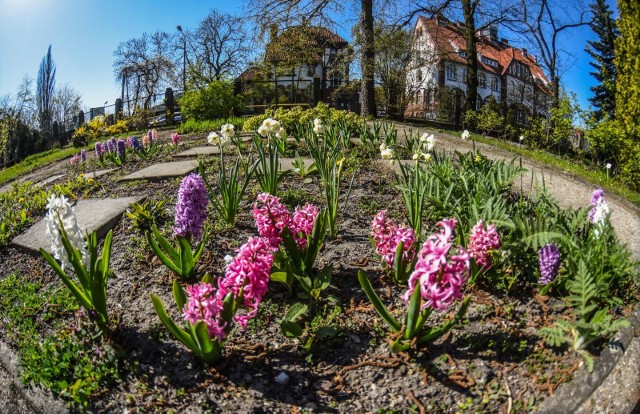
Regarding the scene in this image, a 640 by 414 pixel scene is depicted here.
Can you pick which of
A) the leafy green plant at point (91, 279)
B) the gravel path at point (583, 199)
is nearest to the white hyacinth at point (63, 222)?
the leafy green plant at point (91, 279)

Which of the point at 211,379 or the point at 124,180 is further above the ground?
the point at 124,180

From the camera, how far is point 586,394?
158 cm

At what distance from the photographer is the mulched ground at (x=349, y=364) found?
66.1 inches

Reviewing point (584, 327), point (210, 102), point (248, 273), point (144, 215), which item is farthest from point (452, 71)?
point (248, 273)

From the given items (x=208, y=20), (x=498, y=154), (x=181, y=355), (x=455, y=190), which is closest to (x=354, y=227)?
(x=455, y=190)

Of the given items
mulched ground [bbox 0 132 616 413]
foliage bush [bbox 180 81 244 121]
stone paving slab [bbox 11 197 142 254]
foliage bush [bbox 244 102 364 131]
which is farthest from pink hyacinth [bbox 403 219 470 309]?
foliage bush [bbox 180 81 244 121]

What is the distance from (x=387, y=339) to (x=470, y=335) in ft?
1.10

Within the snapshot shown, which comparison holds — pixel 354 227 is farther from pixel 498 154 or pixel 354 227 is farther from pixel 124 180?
pixel 498 154

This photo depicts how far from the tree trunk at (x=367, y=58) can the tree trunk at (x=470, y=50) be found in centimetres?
351

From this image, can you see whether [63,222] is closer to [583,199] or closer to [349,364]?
[349,364]

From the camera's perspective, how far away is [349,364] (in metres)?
1.86

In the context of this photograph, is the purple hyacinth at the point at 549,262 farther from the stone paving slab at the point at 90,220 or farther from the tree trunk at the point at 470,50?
the tree trunk at the point at 470,50

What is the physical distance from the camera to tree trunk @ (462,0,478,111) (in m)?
13.6

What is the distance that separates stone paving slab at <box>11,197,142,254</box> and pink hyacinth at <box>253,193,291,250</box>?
1.43 metres
